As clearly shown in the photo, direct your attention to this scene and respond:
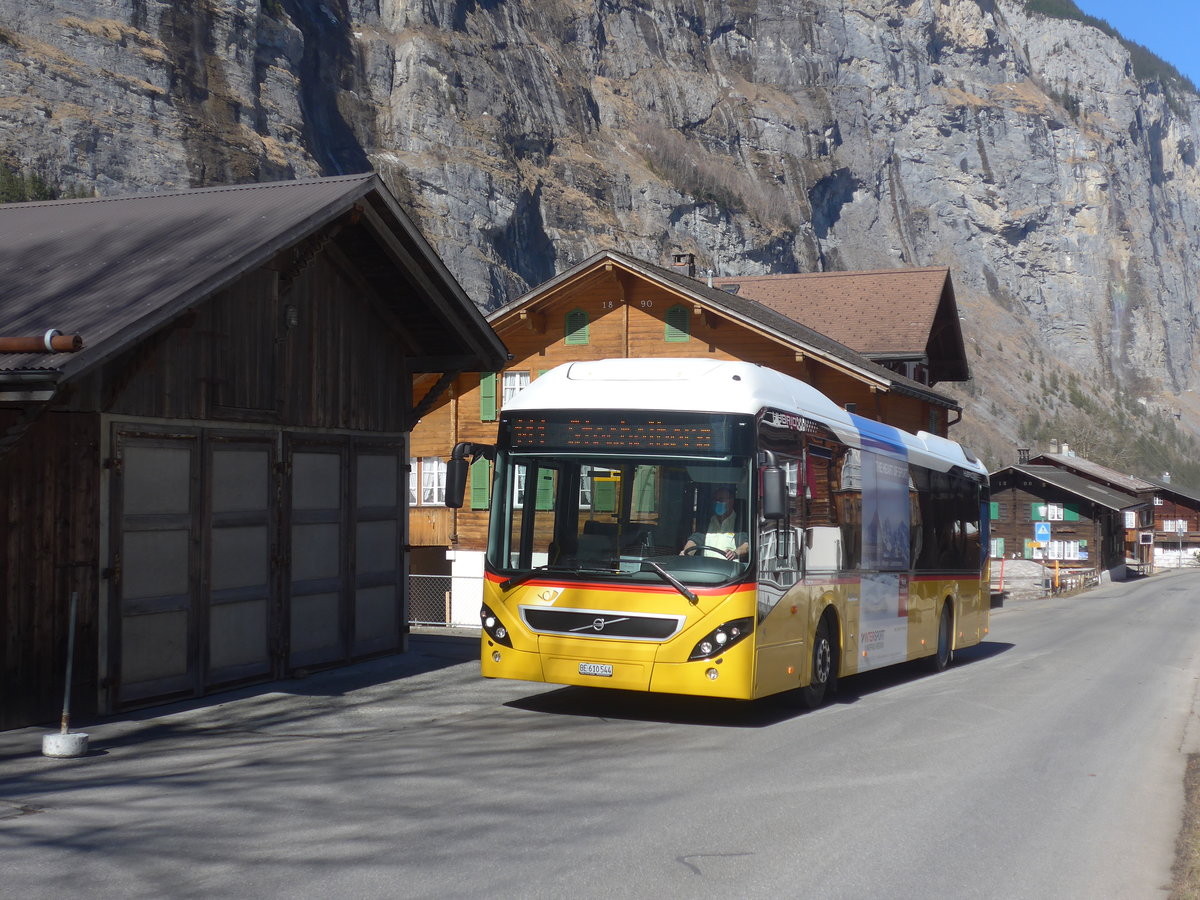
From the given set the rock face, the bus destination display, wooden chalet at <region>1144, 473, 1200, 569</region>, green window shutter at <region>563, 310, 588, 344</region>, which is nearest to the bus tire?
the bus destination display

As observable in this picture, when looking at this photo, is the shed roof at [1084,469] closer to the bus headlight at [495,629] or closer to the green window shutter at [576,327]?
the green window shutter at [576,327]

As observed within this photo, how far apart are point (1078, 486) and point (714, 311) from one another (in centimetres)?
5208

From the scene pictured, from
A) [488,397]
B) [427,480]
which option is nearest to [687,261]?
[488,397]

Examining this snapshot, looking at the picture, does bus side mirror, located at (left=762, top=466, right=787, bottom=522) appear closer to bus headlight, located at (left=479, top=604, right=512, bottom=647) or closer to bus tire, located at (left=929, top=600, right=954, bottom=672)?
bus headlight, located at (left=479, top=604, right=512, bottom=647)

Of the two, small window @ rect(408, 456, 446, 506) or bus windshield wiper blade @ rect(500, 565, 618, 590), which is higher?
small window @ rect(408, 456, 446, 506)

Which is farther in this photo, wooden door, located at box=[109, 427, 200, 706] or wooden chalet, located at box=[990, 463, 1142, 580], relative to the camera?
wooden chalet, located at box=[990, 463, 1142, 580]

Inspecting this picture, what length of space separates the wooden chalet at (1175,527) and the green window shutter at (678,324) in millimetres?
86637

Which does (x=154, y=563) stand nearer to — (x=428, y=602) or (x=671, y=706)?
(x=671, y=706)

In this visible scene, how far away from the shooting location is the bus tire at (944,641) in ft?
59.6

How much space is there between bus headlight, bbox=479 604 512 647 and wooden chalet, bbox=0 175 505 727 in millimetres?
2733

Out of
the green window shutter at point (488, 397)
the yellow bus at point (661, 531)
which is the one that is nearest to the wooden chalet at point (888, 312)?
the green window shutter at point (488, 397)

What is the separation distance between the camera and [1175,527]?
4446 inches

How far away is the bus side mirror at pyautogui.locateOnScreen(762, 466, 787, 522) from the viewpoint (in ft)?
35.8

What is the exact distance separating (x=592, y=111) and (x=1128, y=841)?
392ft
